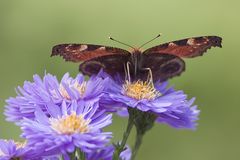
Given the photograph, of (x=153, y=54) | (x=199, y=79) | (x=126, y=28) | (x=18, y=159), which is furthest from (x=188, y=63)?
(x=18, y=159)

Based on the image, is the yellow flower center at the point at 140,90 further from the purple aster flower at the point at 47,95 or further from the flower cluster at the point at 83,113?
the purple aster flower at the point at 47,95

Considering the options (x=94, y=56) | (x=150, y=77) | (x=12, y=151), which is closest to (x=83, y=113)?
(x=12, y=151)

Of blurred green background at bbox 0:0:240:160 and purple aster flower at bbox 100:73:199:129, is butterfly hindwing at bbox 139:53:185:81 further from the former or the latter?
blurred green background at bbox 0:0:240:160

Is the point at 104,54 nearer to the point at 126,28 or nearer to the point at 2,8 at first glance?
the point at 126,28

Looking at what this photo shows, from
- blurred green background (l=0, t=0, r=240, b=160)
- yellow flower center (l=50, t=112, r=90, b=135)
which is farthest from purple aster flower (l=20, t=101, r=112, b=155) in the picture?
blurred green background (l=0, t=0, r=240, b=160)

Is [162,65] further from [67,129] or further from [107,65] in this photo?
[67,129]
